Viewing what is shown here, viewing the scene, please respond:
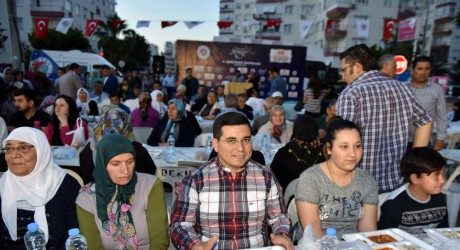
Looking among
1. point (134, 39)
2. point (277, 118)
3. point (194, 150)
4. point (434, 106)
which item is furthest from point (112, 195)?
point (134, 39)

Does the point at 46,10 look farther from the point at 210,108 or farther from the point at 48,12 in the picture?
the point at 210,108

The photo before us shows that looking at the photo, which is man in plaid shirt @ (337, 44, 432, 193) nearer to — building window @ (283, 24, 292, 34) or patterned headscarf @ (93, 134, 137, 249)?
patterned headscarf @ (93, 134, 137, 249)

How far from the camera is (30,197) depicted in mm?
2039

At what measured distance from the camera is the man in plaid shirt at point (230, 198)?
1889mm

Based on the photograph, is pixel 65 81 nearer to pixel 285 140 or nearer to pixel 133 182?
pixel 285 140

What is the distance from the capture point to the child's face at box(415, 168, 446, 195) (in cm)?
222

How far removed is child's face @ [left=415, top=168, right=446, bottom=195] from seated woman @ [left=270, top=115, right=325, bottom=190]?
994mm

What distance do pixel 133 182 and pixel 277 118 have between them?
2.94 metres

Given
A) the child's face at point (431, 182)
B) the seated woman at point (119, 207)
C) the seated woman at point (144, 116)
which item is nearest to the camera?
the seated woman at point (119, 207)

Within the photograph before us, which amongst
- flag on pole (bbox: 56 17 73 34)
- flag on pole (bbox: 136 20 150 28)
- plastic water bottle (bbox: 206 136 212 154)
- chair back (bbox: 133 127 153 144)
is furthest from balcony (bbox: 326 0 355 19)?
plastic water bottle (bbox: 206 136 212 154)

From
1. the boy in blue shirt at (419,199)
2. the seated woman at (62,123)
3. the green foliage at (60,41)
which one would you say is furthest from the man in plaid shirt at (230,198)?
the green foliage at (60,41)

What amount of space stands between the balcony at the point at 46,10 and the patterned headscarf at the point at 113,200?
36.9 meters

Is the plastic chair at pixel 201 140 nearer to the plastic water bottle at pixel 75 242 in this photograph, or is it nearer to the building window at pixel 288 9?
the plastic water bottle at pixel 75 242

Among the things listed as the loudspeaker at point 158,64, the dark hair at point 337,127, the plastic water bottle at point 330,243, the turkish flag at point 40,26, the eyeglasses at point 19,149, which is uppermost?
the turkish flag at point 40,26
